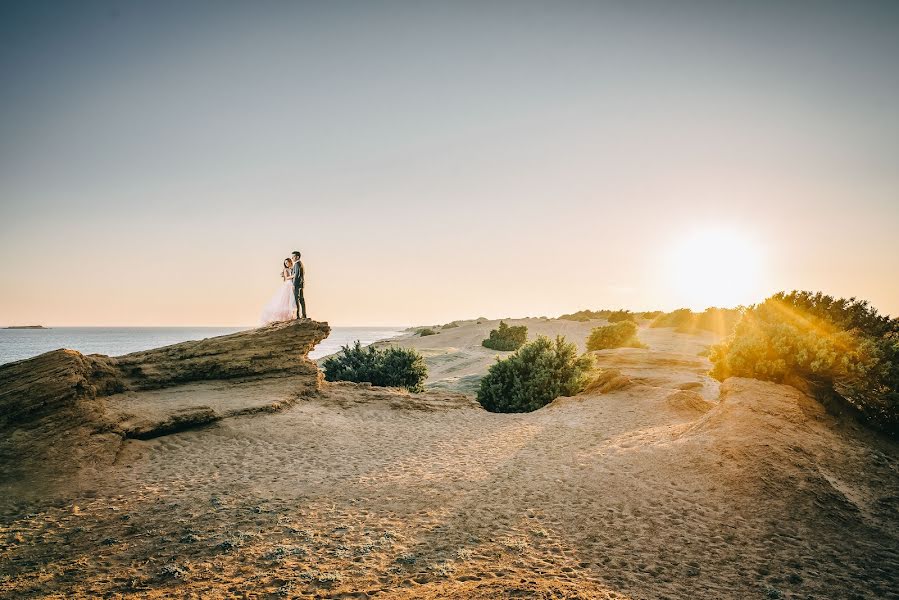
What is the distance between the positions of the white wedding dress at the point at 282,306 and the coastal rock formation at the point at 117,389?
58.3 inches

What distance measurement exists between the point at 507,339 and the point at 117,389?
31206 millimetres

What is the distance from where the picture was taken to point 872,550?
4844 millimetres

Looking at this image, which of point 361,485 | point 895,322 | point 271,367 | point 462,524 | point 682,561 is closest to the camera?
point 682,561

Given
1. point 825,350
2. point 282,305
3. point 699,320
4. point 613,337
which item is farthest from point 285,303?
point 699,320

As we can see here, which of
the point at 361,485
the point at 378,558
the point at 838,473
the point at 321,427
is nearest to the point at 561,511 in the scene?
the point at 378,558

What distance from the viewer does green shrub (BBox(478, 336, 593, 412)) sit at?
1452cm

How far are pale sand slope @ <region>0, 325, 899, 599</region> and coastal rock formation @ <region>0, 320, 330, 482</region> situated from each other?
1.80ft

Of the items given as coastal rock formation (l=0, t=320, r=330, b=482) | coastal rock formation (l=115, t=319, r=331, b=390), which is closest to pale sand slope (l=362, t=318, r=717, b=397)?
coastal rock formation (l=115, t=319, r=331, b=390)

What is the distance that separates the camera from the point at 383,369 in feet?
55.1

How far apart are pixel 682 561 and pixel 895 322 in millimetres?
7912

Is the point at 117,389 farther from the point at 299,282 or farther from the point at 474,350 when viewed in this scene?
the point at 474,350

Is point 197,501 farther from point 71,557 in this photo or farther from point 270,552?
point 270,552

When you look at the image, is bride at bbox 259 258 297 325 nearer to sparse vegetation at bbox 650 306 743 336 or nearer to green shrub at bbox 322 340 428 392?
green shrub at bbox 322 340 428 392

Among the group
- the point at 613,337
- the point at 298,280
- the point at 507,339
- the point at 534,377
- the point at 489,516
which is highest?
the point at 298,280
